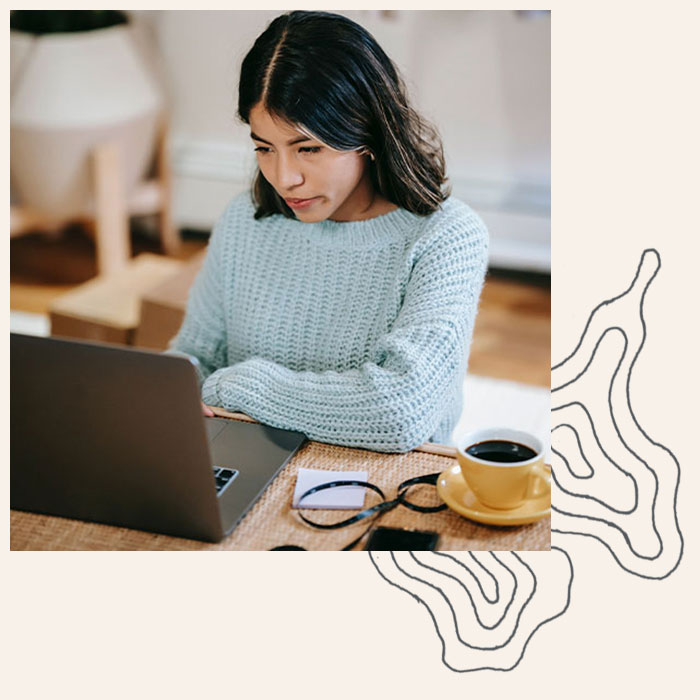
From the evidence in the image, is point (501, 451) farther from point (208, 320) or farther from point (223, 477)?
point (208, 320)

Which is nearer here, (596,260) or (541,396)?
(596,260)

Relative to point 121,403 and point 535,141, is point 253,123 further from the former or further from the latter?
point 535,141

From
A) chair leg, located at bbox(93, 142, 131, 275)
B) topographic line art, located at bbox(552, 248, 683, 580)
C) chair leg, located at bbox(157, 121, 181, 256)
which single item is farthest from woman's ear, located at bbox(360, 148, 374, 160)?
chair leg, located at bbox(157, 121, 181, 256)

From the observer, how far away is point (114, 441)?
0.89m

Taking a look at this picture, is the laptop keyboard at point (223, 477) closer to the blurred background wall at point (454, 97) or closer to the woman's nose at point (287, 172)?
the woman's nose at point (287, 172)

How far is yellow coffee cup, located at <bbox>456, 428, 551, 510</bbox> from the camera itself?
35.9 inches

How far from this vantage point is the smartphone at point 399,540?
0.90m

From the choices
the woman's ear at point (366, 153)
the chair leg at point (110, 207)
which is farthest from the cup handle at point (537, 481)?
the chair leg at point (110, 207)

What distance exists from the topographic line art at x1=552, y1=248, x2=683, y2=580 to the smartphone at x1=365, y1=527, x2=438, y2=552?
14cm

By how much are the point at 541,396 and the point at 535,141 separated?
0.99 metres

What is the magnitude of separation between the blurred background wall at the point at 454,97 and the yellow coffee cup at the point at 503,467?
202cm

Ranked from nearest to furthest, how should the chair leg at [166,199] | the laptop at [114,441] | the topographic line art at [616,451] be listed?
the laptop at [114,441] < the topographic line art at [616,451] < the chair leg at [166,199]
